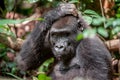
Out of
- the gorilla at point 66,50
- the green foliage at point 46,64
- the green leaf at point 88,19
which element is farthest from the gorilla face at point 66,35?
the green foliage at point 46,64

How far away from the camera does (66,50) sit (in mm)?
5566

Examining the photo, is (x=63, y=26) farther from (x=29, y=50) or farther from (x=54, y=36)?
(x=29, y=50)

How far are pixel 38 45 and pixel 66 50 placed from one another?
2.44 ft

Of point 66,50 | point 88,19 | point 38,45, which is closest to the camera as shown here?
point 66,50

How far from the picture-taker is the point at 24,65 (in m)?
6.32

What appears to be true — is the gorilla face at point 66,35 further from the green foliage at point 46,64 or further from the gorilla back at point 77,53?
the green foliage at point 46,64

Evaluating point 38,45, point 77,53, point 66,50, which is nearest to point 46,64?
point 38,45

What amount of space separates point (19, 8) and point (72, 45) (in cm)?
463

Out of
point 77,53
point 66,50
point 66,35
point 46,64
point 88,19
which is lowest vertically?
point 46,64

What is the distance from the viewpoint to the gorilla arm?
6.05 meters

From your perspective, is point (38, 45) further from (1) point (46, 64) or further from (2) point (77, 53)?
(1) point (46, 64)

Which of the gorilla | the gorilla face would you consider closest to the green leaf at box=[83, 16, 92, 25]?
the gorilla

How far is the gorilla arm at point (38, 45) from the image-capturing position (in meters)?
6.05

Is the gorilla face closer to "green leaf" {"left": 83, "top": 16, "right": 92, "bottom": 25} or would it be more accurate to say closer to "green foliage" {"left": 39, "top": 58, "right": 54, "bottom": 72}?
"green leaf" {"left": 83, "top": 16, "right": 92, "bottom": 25}
